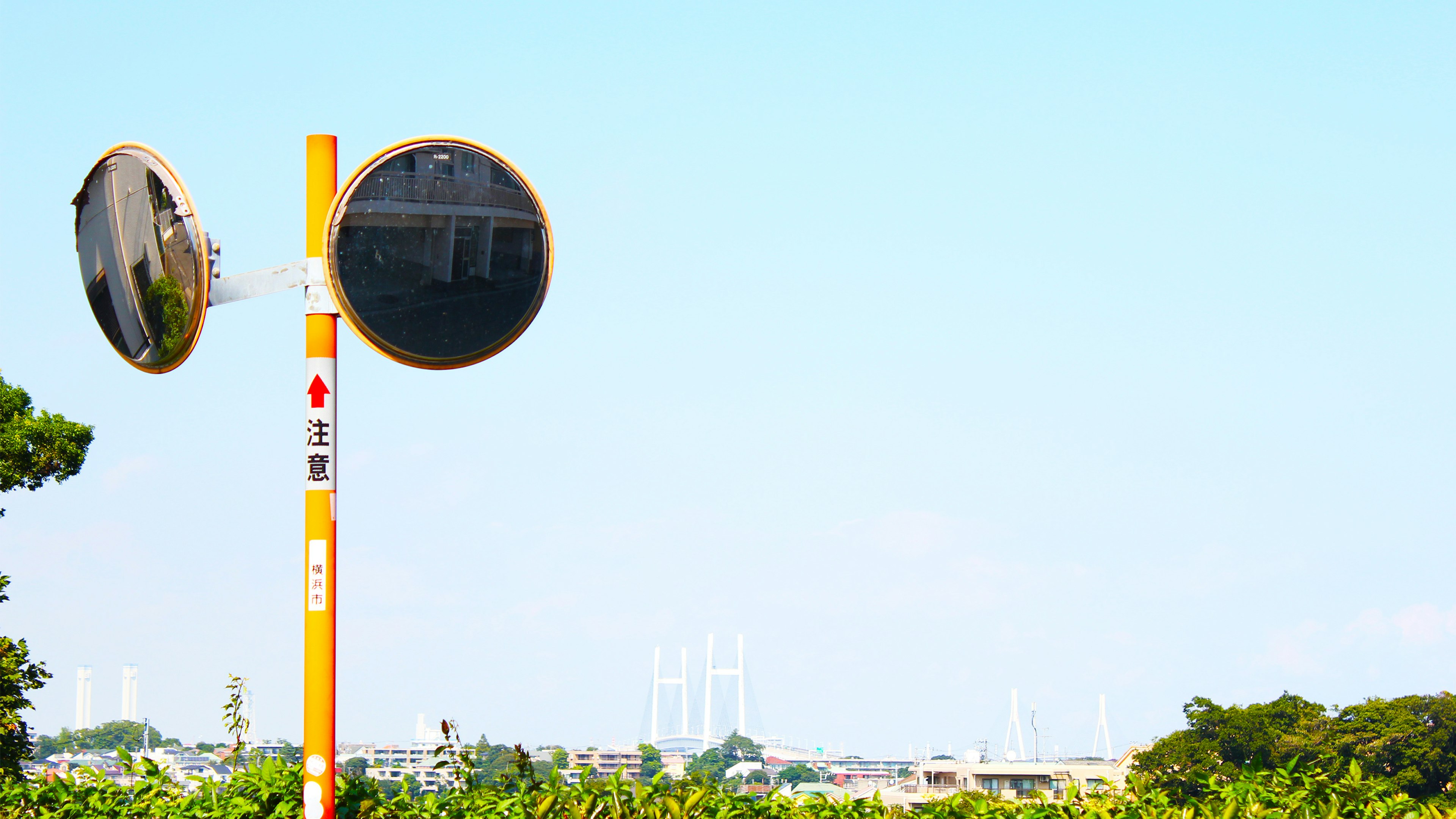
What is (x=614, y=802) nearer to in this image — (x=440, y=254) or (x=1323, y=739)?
(x=440, y=254)

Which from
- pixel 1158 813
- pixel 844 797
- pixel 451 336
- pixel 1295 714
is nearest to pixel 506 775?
pixel 844 797

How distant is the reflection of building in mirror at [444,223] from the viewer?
5.14m

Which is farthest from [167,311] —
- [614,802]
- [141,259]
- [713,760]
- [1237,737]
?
[713,760]

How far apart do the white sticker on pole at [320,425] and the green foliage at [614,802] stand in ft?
3.87

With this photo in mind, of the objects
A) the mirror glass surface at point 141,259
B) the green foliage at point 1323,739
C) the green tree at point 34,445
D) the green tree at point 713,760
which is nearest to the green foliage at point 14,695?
the green tree at point 34,445

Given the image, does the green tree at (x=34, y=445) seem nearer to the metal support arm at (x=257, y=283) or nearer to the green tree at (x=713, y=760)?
the metal support arm at (x=257, y=283)

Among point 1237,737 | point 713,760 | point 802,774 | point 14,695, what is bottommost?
point 802,774

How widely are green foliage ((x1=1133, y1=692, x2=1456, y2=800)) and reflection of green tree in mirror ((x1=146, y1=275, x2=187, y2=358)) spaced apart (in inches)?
1445

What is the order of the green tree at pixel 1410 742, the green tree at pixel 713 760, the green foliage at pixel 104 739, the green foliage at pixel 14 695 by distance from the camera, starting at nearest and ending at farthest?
1. the green foliage at pixel 14 695
2. the green tree at pixel 1410 742
3. the green foliage at pixel 104 739
4. the green tree at pixel 713 760

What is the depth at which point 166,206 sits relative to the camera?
5508 mm

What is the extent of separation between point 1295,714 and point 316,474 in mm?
52784

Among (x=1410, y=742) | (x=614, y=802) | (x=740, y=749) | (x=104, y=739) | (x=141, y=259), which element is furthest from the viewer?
(x=740, y=749)

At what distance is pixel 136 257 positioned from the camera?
5750 mm

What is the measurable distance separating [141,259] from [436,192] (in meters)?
1.49
